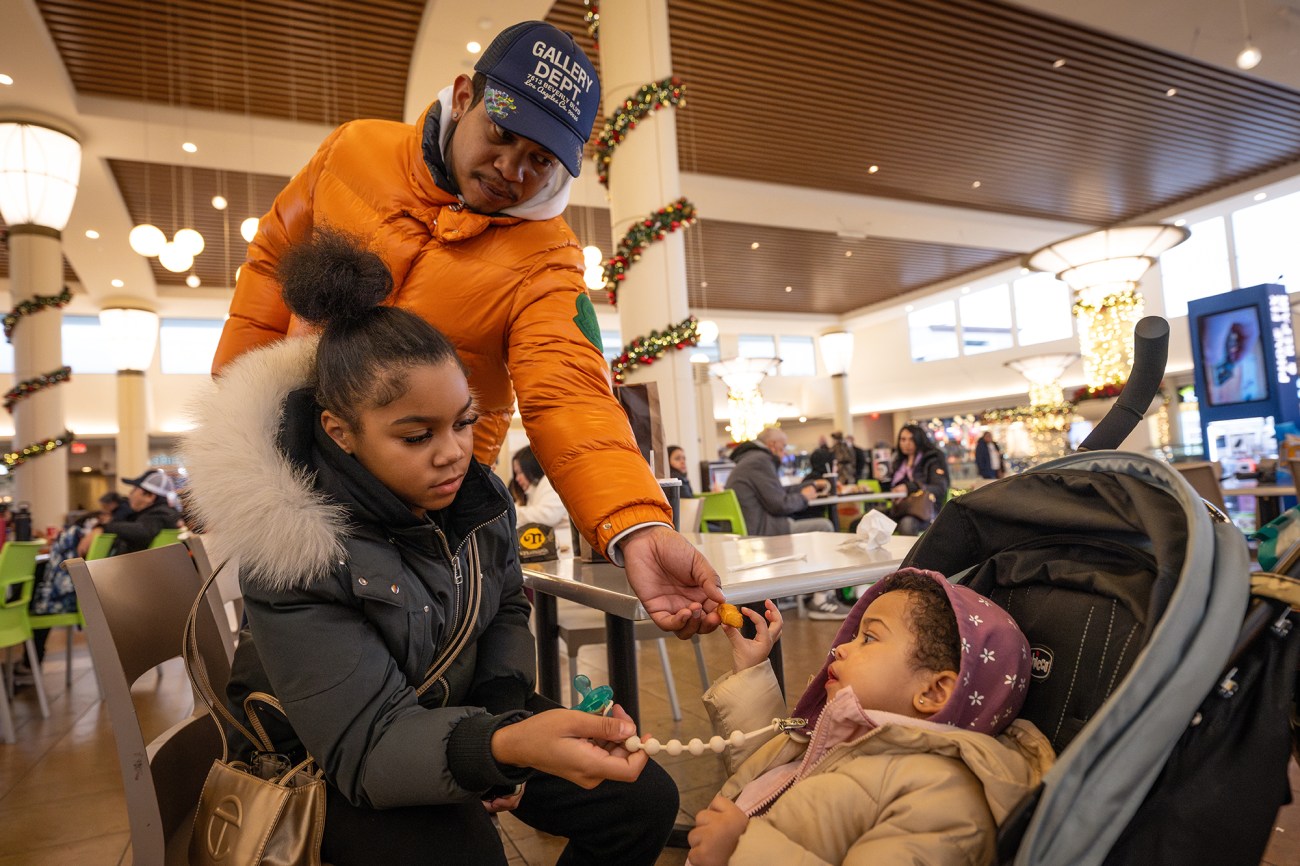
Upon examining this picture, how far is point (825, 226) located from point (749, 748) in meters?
11.7

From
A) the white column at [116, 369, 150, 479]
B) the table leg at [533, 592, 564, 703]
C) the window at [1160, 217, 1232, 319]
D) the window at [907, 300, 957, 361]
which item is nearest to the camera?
the table leg at [533, 592, 564, 703]

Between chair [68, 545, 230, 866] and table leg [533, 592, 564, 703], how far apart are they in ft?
3.51

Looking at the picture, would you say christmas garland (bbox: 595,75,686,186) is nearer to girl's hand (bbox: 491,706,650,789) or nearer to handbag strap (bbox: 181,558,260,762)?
handbag strap (bbox: 181,558,260,762)

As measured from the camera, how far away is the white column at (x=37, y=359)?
8.30 meters

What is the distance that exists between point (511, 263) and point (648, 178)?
444 centimetres

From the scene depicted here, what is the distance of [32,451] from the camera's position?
27.3ft

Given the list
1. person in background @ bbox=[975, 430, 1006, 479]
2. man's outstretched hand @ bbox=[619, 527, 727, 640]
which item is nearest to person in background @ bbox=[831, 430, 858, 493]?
person in background @ bbox=[975, 430, 1006, 479]

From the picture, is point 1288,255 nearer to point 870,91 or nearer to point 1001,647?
point 870,91

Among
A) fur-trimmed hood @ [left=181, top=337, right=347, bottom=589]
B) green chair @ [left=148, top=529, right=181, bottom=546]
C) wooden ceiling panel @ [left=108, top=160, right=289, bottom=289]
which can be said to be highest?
wooden ceiling panel @ [left=108, top=160, right=289, bottom=289]

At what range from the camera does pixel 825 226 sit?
12.1m

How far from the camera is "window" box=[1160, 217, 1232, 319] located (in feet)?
47.8

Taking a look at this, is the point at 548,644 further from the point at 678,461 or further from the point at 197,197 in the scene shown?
the point at 197,197

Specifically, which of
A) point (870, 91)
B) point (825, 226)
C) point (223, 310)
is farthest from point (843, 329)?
point (223, 310)

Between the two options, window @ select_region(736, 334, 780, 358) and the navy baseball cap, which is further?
window @ select_region(736, 334, 780, 358)
